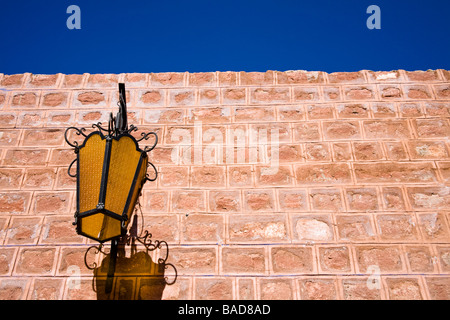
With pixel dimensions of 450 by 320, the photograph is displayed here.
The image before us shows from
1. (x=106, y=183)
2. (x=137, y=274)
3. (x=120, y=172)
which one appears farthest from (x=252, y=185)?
(x=106, y=183)

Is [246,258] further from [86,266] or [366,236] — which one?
[86,266]

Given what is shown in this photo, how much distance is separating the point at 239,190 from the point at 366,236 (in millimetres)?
922

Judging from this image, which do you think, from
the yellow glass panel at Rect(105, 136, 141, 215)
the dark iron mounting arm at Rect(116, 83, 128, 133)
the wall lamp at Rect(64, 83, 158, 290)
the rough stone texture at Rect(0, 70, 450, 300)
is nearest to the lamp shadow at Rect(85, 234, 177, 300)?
the rough stone texture at Rect(0, 70, 450, 300)

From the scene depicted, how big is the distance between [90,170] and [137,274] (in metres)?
0.85

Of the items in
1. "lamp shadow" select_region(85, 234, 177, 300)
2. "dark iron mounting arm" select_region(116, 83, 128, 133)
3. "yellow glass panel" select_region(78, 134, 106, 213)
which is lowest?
"lamp shadow" select_region(85, 234, 177, 300)

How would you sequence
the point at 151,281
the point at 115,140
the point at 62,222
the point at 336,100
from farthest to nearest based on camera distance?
the point at 336,100 → the point at 62,222 → the point at 151,281 → the point at 115,140

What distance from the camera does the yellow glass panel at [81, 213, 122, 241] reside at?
220 centimetres

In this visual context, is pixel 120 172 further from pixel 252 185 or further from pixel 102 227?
pixel 252 185

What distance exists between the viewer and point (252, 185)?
117 inches

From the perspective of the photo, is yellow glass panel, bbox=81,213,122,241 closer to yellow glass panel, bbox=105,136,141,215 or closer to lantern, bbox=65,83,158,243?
lantern, bbox=65,83,158,243

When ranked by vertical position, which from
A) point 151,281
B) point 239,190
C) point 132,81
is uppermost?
point 132,81

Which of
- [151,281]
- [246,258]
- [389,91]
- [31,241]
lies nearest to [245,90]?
[389,91]

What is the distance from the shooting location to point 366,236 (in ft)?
9.07

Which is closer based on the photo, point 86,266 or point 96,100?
point 86,266
